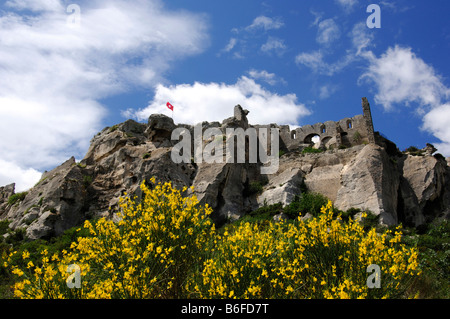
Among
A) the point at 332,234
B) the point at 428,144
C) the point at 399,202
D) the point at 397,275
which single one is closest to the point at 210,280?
the point at 332,234

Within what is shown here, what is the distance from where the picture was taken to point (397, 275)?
8.57 m

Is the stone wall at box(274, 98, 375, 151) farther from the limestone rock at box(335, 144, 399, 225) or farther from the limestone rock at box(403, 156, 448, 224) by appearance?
the limestone rock at box(335, 144, 399, 225)

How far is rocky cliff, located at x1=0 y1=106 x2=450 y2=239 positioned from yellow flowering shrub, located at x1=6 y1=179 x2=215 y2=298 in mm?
17529

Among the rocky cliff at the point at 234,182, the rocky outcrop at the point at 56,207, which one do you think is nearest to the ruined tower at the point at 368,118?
the rocky cliff at the point at 234,182

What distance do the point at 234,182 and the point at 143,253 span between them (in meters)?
22.9

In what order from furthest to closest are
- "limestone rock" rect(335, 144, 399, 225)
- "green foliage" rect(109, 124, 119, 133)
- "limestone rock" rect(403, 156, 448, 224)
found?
"green foliage" rect(109, 124, 119, 133), "limestone rock" rect(403, 156, 448, 224), "limestone rock" rect(335, 144, 399, 225)

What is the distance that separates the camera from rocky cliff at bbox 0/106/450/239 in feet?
92.9

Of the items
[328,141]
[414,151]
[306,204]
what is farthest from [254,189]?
[414,151]

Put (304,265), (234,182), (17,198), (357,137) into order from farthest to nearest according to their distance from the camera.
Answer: (357,137), (17,198), (234,182), (304,265)

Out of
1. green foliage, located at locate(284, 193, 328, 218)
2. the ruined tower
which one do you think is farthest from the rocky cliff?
the ruined tower

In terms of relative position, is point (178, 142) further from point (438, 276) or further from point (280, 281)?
point (280, 281)

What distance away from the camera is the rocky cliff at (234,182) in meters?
28.3

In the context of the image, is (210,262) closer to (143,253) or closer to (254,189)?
(143,253)

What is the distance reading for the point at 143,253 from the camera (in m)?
8.59
